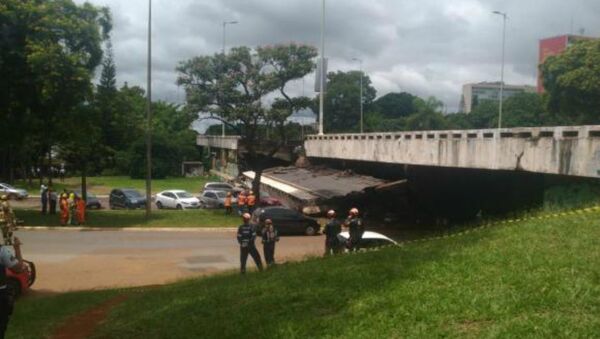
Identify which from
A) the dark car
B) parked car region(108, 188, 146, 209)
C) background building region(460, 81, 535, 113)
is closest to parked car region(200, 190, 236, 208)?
parked car region(108, 188, 146, 209)

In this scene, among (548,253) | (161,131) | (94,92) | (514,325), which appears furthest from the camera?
(161,131)

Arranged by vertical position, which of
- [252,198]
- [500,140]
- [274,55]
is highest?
[274,55]

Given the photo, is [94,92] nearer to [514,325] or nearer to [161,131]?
[514,325]

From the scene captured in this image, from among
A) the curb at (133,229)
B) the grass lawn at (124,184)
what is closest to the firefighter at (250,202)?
the curb at (133,229)

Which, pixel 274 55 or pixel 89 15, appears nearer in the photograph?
pixel 89 15

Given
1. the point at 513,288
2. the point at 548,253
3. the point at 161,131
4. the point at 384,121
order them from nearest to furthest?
the point at 513,288
the point at 548,253
the point at 161,131
the point at 384,121

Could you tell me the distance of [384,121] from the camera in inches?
4067

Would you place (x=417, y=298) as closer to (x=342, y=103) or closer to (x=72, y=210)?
(x=72, y=210)

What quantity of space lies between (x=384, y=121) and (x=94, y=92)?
7776cm

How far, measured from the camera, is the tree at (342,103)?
338 ft

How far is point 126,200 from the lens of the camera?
4088 cm

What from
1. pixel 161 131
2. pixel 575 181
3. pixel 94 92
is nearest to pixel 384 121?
pixel 161 131

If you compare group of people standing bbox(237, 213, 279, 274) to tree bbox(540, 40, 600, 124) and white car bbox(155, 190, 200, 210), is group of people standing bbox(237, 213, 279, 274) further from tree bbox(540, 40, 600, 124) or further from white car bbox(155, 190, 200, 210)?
tree bbox(540, 40, 600, 124)

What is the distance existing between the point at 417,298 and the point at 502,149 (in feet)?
43.0
